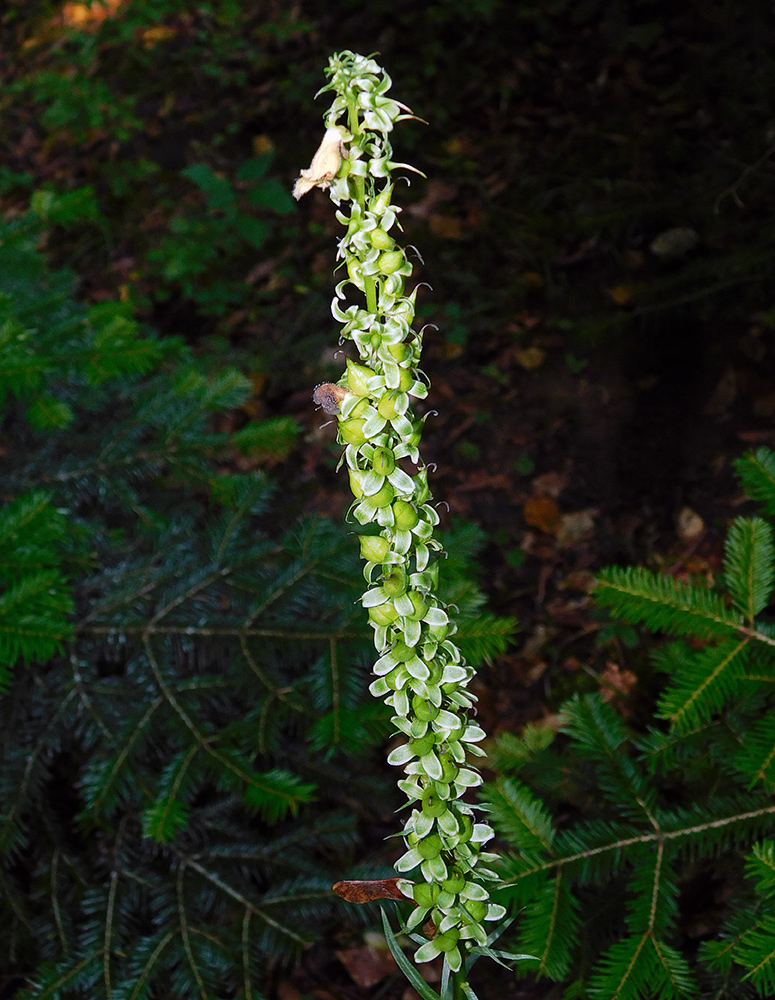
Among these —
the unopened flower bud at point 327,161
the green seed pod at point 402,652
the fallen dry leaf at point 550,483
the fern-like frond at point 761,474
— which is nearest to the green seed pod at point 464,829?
the green seed pod at point 402,652

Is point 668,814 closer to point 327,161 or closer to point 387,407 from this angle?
point 387,407

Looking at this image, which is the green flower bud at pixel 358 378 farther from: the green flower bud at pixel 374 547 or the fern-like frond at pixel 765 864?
the fern-like frond at pixel 765 864

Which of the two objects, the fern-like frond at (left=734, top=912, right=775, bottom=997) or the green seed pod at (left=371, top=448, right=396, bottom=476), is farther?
the fern-like frond at (left=734, top=912, right=775, bottom=997)

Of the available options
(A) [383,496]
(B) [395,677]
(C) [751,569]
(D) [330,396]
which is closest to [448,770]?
(B) [395,677]

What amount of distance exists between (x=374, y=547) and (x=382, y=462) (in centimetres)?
10

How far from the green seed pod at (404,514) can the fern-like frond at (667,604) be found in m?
0.78

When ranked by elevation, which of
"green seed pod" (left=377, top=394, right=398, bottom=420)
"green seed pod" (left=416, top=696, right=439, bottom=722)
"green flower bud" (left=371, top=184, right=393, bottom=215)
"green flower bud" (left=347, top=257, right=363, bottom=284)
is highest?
"green flower bud" (left=371, top=184, right=393, bottom=215)

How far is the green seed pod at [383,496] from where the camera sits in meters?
0.89

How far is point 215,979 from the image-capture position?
1.87 meters

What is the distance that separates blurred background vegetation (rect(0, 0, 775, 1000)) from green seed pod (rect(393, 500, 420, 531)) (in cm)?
89

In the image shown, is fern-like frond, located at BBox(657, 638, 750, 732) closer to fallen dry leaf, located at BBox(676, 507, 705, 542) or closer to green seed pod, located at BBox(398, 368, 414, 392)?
green seed pod, located at BBox(398, 368, 414, 392)

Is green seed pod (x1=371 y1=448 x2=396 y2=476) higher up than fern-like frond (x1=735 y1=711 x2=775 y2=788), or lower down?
higher up

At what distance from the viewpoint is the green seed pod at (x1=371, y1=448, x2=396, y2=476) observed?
883mm

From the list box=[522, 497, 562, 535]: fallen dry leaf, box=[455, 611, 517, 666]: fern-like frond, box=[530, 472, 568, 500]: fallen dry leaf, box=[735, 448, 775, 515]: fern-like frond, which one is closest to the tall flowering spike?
box=[455, 611, 517, 666]: fern-like frond
